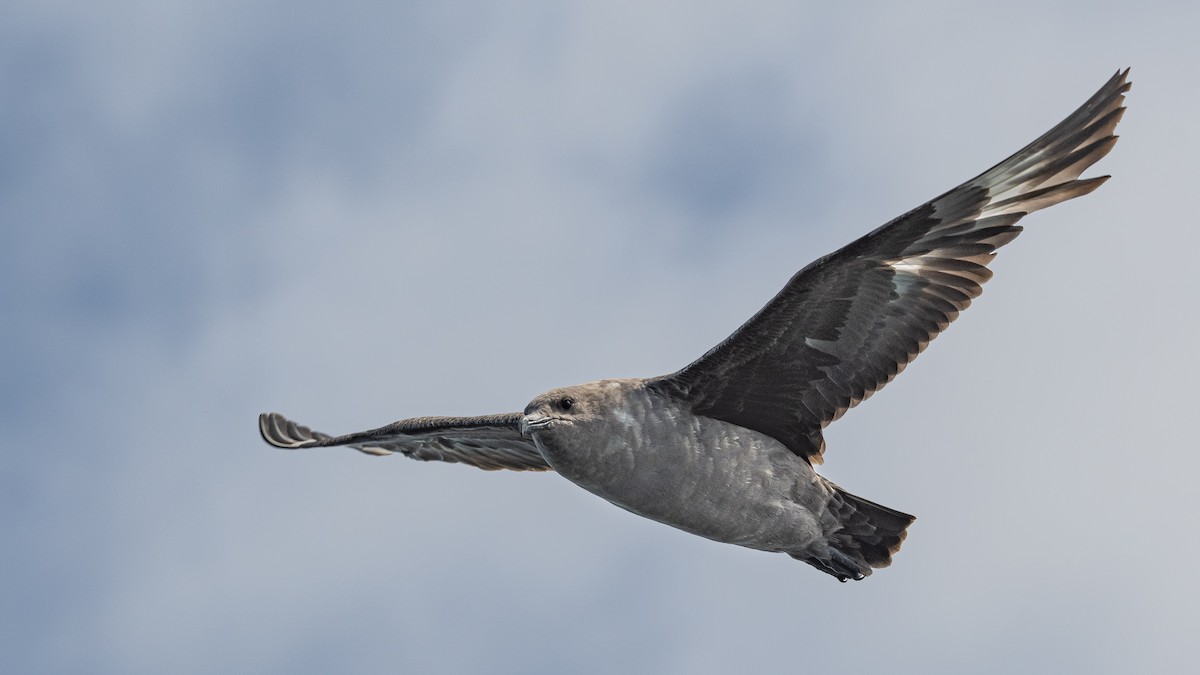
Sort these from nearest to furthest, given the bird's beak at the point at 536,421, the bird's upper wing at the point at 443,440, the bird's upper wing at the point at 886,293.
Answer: the bird's upper wing at the point at 886,293 < the bird's beak at the point at 536,421 < the bird's upper wing at the point at 443,440

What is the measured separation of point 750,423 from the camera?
11.5 metres

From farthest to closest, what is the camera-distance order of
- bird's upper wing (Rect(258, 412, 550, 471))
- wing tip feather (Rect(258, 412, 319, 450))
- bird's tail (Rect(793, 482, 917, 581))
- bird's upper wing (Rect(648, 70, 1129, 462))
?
wing tip feather (Rect(258, 412, 319, 450))
bird's upper wing (Rect(258, 412, 550, 471))
bird's tail (Rect(793, 482, 917, 581))
bird's upper wing (Rect(648, 70, 1129, 462))

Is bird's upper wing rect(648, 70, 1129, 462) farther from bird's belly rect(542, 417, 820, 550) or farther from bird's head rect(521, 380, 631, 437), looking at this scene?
bird's head rect(521, 380, 631, 437)

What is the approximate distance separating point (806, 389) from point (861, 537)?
1.22 metres

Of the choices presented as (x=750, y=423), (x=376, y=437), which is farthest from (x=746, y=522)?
(x=376, y=437)

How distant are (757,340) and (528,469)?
3.05 metres

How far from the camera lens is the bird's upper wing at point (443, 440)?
40.3 ft

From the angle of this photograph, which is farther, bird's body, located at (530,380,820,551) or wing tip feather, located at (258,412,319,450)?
wing tip feather, located at (258,412,319,450)

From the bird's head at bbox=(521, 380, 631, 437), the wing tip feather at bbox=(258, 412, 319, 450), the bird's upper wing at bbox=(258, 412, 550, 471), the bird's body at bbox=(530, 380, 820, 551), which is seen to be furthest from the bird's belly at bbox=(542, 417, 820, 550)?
the wing tip feather at bbox=(258, 412, 319, 450)

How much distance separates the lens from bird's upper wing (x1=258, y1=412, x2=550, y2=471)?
1228 centimetres

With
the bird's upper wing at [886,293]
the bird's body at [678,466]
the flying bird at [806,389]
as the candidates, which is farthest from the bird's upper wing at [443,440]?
the bird's upper wing at [886,293]

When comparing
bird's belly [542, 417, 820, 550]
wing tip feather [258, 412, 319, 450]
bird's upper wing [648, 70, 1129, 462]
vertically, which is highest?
wing tip feather [258, 412, 319, 450]

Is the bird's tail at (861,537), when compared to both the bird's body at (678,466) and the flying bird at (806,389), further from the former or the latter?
the bird's body at (678,466)

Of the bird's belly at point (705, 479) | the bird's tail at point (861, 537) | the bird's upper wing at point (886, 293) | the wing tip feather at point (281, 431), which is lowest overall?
the bird's tail at point (861, 537)
